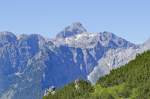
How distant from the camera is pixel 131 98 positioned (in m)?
200

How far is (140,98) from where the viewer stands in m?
196

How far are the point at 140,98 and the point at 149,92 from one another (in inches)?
173

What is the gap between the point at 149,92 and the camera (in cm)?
19762

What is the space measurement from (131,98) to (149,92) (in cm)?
699

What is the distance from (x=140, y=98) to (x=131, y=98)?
4977 mm
